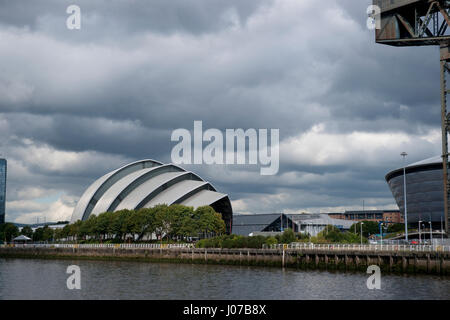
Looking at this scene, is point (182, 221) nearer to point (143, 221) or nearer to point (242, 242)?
point (143, 221)

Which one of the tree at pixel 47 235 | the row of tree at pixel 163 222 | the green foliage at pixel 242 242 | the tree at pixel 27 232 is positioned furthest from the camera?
the tree at pixel 27 232

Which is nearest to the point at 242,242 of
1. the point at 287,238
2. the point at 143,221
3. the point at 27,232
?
the point at 287,238

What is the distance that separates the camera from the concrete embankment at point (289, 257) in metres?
51.8

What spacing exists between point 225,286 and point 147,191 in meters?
69.6

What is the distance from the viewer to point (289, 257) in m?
64.4

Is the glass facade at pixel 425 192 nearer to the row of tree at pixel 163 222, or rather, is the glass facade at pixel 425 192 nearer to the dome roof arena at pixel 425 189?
the dome roof arena at pixel 425 189

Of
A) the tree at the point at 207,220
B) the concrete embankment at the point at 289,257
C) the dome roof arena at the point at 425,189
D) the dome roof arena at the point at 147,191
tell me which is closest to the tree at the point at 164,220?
the tree at the point at 207,220

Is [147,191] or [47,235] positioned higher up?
[147,191]

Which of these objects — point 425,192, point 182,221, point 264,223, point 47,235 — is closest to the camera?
point 182,221

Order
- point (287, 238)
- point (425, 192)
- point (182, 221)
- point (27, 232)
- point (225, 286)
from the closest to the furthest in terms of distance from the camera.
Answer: point (225, 286) → point (287, 238) → point (182, 221) → point (425, 192) → point (27, 232)

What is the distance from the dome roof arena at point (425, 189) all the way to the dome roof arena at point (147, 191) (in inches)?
1756

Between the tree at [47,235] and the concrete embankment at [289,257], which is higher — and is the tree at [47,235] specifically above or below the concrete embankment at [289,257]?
above

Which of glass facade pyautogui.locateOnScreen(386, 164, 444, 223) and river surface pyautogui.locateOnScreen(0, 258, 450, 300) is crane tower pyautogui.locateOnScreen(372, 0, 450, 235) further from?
glass facade pyautogui.locateOnScreen(386, 164, 444, 223)
